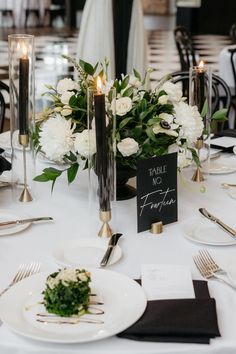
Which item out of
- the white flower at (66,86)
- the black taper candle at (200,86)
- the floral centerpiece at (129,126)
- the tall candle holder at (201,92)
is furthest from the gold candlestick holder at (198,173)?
the white flower at (66,86)

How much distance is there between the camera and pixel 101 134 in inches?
60.2

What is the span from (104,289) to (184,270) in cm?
20

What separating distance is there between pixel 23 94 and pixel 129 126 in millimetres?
349

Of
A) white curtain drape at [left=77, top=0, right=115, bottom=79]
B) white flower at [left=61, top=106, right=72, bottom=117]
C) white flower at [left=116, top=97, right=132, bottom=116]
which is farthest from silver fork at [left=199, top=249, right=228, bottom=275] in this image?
white curtain drape at [left=77, top=0, right=115, bottom=79]

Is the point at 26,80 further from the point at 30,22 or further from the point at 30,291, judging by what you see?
the point at 30,22

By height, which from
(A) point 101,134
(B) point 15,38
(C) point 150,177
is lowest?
(C) point 150,177

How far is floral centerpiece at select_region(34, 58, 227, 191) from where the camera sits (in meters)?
1.72

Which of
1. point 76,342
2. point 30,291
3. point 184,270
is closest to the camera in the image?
point 76,342

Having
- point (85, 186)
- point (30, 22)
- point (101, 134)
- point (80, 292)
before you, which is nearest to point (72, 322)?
point (80, 292)

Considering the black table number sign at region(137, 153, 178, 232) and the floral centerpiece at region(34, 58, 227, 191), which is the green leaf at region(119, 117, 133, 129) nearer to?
the floral centerpiece at region(34, 58, 227, 191)

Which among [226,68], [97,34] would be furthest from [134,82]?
[226,68]

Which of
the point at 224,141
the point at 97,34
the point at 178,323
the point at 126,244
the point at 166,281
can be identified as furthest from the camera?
the point at 97,34

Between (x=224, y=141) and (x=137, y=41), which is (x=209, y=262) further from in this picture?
(x=137, y=41)

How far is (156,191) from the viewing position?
5.45ft
